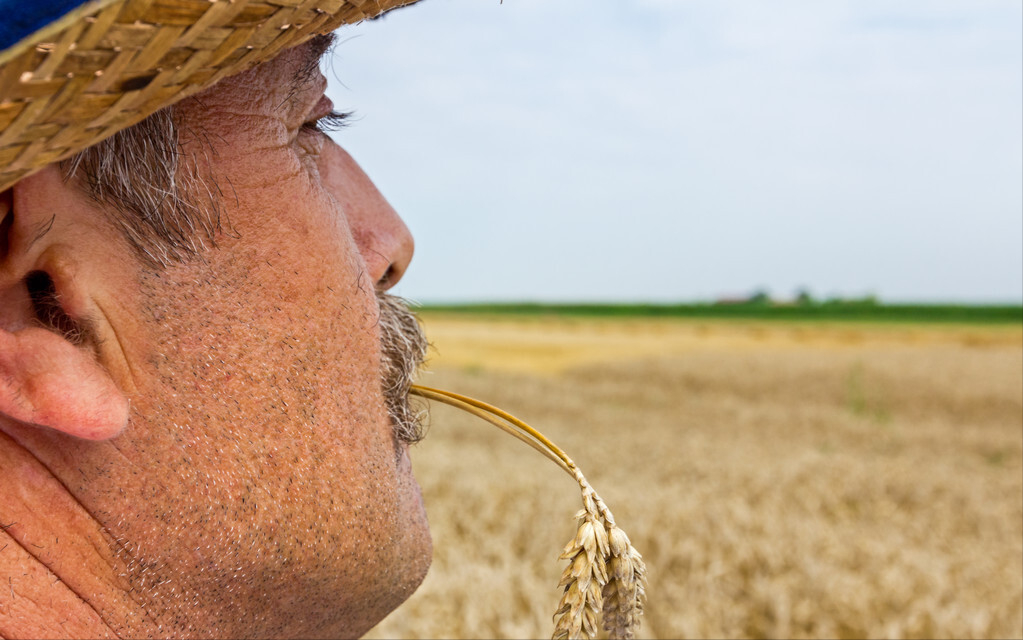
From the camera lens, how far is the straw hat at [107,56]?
2.24ft

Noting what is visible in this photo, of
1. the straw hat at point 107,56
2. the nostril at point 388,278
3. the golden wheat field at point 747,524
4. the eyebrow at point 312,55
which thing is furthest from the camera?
the golden wheat field at point 747,524

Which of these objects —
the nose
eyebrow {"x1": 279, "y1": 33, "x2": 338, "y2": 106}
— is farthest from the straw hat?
the nose

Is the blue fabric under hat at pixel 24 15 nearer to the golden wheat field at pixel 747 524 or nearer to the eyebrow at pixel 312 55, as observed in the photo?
the eyebrow at pixel 312 55

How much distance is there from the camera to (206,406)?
1.12 metres

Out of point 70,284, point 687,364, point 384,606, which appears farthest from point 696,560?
point 687,364

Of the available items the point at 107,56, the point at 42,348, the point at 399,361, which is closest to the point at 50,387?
the point at 42,348

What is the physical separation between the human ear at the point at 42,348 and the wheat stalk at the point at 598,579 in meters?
0.61

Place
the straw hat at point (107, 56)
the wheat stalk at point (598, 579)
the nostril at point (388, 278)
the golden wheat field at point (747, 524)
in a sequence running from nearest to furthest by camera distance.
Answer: the straw hat at point (107, 56), the wheat stalk at point (598, 579), the nostril at point (388, 278), the golden wheat field at point (747, 524)

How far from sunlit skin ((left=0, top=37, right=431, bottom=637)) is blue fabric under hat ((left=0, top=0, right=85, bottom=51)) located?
32 cm

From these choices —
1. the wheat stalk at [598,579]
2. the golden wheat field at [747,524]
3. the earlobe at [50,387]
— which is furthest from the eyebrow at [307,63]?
the golden wheat field at [747,524]

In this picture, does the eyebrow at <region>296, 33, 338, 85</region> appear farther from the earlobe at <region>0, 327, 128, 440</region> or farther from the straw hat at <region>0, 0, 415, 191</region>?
the earlobe at <region>0, 327, 128, 440</region>

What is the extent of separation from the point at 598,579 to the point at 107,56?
883 mm

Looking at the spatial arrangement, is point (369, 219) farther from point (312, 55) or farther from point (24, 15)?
point (24, 15)

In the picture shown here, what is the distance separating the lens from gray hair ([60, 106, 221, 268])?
1.04 m
